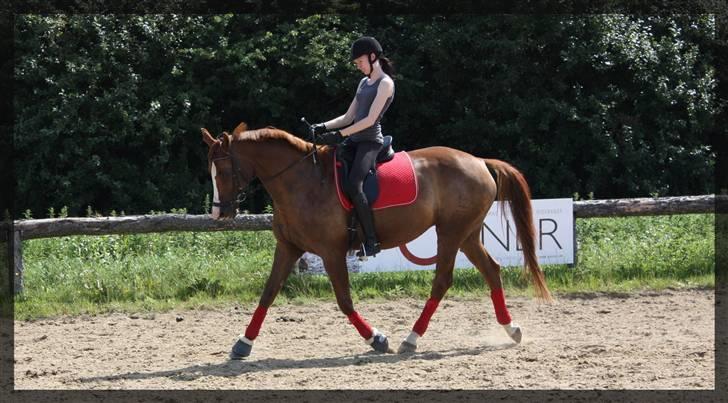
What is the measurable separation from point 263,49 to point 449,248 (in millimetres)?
10652

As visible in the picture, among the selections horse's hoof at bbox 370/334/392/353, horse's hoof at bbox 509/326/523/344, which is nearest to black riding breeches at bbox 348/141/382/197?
horse's hoof at bbox 370/334/392/353

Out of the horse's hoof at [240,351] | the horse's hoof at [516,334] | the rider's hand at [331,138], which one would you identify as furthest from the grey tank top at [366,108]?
the horse's hoof at [516,334]

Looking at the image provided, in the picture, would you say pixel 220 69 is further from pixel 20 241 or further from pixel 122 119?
pixel 20 241

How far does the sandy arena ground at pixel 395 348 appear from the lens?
21.8 ft

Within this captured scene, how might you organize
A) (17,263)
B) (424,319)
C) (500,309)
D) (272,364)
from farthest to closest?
(17,263)
(500,309)
(424,319)
(272,364)

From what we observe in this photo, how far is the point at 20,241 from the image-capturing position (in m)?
10.4

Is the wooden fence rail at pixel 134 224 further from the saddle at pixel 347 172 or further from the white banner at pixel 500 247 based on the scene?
the saddle at pixel 347 172

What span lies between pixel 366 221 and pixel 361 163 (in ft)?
1.53

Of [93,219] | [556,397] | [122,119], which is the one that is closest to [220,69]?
[122,119]

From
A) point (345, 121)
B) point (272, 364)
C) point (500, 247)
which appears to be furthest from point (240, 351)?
point (500, 247)

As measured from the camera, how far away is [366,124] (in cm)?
750

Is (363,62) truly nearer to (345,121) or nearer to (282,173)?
(345,121)

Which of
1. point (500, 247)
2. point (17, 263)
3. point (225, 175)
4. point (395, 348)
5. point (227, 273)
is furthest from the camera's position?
point (500, 247)

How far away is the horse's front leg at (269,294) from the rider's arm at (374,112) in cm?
107
